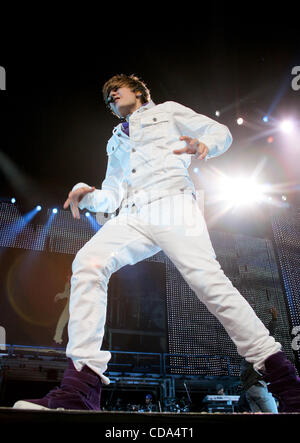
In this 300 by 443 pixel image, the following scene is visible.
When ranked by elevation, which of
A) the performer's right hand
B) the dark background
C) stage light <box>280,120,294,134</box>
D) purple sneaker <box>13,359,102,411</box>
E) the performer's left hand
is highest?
stage light <box>280,120,294,134</box>

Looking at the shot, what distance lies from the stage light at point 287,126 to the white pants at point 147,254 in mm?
4427

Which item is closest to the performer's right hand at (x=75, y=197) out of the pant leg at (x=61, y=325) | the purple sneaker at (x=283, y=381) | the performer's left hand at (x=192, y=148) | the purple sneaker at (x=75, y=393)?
the performer's left hand at (x=192, y=148)

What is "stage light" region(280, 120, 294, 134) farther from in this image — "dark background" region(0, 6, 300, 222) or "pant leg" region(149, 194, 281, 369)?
"pant leg" region(149, 194, 281, 369)

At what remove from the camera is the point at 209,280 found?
5.02ft

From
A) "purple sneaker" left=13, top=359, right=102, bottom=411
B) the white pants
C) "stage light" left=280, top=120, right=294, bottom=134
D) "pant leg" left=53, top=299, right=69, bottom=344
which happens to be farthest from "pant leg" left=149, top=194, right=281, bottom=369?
"pant leg" left=53, top=299, right=69, bottom=344

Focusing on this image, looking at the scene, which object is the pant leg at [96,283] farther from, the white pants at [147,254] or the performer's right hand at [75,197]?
the performer's right hand at [75,197]

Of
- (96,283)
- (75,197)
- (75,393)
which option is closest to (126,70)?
(75,197)

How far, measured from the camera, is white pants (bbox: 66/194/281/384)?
4.72 ft

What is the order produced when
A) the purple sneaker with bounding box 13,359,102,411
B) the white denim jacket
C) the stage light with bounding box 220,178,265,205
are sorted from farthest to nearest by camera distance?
the stage light with bounding box 220,178,265,205, the white denim jacket, the purple sneaker with bounding box 13,359,102,411

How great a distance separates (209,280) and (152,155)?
0.78 m

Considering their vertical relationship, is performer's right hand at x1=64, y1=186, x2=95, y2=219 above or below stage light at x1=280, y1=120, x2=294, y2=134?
below

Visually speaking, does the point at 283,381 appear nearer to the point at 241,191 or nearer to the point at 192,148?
the point at 192,148

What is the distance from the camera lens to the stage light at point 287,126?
5.58 m
